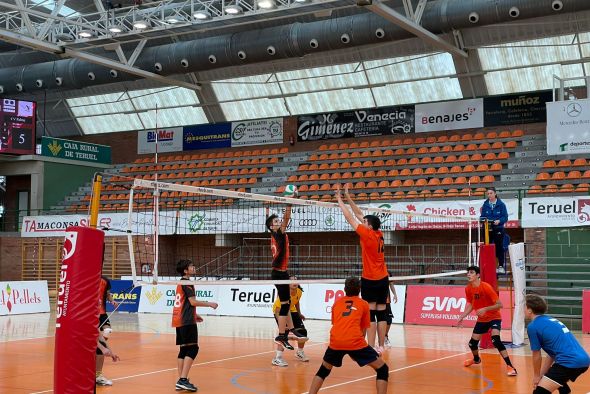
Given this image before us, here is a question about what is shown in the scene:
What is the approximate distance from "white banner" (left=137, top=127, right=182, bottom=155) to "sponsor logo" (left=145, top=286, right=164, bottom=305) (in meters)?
10.6

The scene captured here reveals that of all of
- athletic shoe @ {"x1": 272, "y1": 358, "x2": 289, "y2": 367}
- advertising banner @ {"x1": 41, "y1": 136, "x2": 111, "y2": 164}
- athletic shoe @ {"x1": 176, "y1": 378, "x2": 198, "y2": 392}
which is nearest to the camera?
athletic shoe @ {"x1": 176, "y1": 378, "x2": 198, "y2": 392}

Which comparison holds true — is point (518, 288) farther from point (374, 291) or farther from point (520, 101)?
point (520, 101)

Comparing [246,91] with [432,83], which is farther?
[246,91]

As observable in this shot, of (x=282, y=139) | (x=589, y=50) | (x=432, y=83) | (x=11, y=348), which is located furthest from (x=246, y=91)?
(x=11, y=348)

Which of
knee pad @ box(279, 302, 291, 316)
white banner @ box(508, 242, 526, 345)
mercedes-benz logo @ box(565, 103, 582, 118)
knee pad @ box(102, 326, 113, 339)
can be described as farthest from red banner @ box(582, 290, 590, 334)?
knee pad @ box(102, 326, 113, 339)

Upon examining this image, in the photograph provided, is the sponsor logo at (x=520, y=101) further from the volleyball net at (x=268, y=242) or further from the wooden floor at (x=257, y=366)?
the wooden floor at (x=257, y=366)

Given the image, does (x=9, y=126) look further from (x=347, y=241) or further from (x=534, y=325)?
(x=534, y=325)

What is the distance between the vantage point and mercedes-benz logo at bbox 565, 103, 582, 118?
68.5ft

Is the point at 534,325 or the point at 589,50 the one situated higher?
the point at 589,50

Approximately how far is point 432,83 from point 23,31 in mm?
14682

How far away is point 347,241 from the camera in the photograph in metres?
25.2

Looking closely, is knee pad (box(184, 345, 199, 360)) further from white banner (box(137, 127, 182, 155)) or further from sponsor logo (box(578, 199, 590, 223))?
white banner (box(137, 127, 182, 155))

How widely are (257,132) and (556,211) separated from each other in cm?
1475

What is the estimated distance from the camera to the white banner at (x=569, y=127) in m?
20.9
